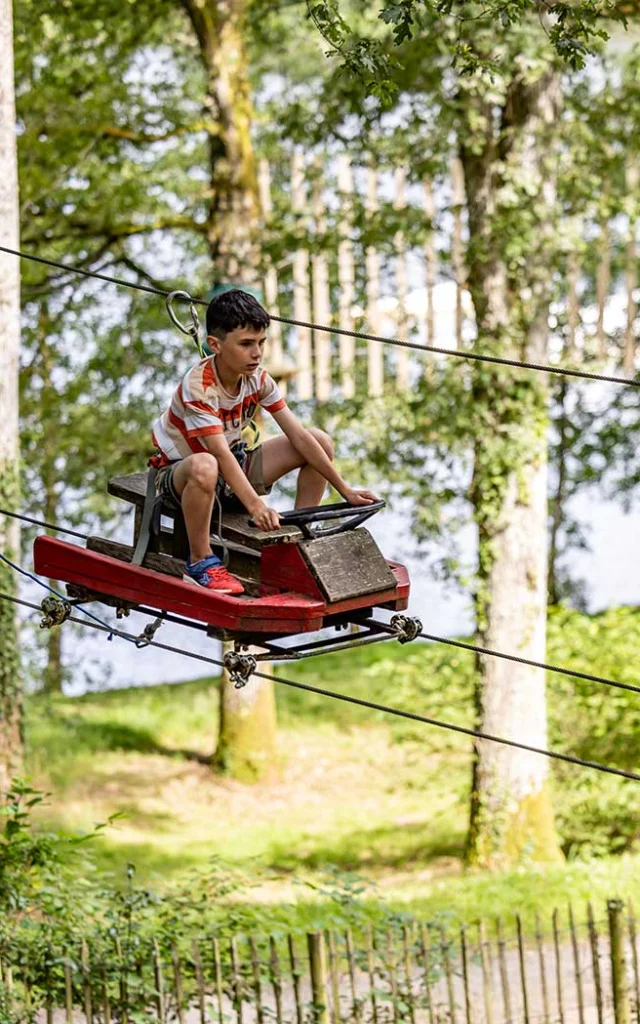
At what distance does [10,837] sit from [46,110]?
27.1 ft

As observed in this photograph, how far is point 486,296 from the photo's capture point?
10898 mm

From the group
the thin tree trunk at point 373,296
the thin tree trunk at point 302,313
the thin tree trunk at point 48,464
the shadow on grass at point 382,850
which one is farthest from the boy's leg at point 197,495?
the thin tree trunk at point 48,464

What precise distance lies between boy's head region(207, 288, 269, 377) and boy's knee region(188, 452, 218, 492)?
0.33 meters

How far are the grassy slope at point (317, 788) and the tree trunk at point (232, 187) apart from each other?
0.46 m

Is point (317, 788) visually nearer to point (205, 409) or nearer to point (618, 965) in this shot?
point (618, 965)

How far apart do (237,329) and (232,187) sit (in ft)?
32.0

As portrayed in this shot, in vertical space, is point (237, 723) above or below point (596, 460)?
below

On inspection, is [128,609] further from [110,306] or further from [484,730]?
[110,306]

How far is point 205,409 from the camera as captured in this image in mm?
4711

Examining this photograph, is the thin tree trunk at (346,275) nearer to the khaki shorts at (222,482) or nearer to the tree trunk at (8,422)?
the tree trunk at (8,422)

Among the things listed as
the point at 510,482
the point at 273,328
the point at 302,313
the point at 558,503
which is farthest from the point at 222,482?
the point at 558,503

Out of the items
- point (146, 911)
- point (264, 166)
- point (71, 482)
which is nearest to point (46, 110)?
point (264, 166)

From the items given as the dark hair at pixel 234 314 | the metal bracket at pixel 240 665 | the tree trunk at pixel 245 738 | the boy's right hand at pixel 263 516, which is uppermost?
the tree trunk at pixel 245 738

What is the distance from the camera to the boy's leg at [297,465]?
196 inches
